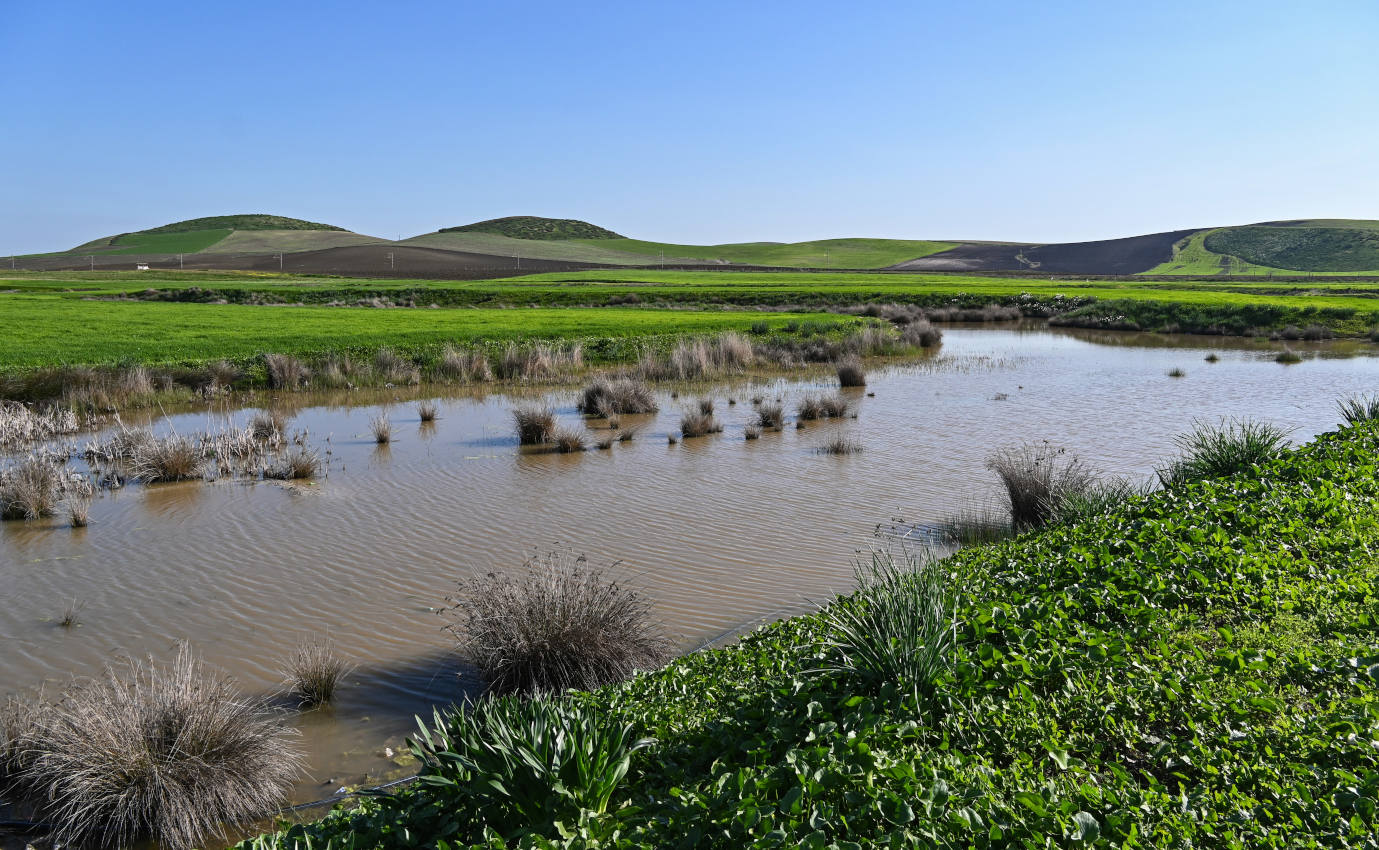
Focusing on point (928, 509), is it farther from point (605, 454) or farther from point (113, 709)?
point (113, 709)

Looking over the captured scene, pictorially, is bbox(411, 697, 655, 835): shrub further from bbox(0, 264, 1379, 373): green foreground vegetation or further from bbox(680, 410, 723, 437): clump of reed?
bbox(0, 264, 1379, 373): green foreground vegetation

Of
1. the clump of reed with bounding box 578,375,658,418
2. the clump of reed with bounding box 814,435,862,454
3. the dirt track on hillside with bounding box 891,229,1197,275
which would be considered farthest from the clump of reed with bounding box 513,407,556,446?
the dirt track on hillside with bounding box 891,229,1197,275

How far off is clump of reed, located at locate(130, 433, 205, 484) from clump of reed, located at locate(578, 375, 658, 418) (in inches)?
361

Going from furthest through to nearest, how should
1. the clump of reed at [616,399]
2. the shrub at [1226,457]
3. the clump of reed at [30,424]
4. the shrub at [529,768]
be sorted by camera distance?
the clump of reed at [616,399] → the clump of reed at [30,424] → the shrub at [1226,457] → the shrub at [529,768]

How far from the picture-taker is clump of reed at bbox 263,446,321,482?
15.9 meters

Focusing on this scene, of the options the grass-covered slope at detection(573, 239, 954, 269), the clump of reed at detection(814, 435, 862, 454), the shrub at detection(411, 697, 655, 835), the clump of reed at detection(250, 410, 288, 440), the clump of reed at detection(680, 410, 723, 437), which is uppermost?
the grass-covered slope at detection(573, 239, 954, 269)

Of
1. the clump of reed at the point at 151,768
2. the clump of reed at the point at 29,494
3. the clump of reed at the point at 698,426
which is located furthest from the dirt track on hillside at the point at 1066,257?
the clump of reed at the point at 151,768

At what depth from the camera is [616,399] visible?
2286cm

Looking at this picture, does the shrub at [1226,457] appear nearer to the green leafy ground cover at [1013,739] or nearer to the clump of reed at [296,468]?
the green leafy ground cover at [1013,739]

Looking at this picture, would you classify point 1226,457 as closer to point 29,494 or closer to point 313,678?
point 313,678

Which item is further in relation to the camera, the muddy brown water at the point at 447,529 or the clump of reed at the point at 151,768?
the muddy brown water at the point at 447,529

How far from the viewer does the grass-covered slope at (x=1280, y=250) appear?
4582 inches

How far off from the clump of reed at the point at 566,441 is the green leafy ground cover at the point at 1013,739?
11.2 m

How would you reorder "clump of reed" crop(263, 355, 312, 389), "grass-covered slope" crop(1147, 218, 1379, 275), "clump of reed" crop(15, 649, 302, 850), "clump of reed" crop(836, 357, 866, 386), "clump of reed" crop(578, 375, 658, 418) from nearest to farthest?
"clump of reed" crop(15, 649, 302, 850)
"clump of reed" crop(578, 375, 658, 418)
"clump of reed" crop(263, 355, 312, 389)
"clump of reed" crop(836, 357, 866, 386)
"grass-covered slope" crop(1147, 218, 1379, 275)
